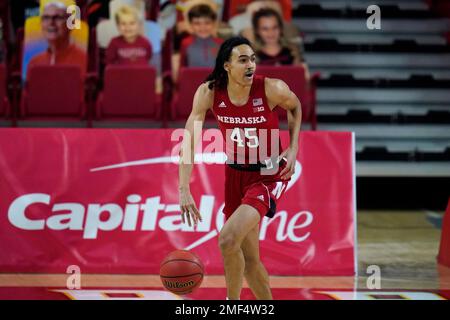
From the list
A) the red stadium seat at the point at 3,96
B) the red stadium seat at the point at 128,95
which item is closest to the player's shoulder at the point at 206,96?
the red stadium seat at the point at 128,95

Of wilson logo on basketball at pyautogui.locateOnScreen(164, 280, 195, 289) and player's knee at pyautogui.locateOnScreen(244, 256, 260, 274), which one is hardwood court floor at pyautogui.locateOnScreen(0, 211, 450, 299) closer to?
player's knee at pyautogui.locateOnScreen(244, 256, 260, 274)

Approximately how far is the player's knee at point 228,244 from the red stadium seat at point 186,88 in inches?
177

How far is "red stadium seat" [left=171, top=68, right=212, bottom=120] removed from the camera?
9.62 metres

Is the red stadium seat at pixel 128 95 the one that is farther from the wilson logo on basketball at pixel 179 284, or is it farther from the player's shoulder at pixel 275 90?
the wilson logo on basketball at pixel 179 284

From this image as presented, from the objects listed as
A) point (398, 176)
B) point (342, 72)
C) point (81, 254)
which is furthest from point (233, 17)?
point (81, 254)

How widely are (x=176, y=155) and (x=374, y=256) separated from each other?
228cm

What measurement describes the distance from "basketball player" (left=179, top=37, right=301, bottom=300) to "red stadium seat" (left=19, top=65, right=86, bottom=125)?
4.24m

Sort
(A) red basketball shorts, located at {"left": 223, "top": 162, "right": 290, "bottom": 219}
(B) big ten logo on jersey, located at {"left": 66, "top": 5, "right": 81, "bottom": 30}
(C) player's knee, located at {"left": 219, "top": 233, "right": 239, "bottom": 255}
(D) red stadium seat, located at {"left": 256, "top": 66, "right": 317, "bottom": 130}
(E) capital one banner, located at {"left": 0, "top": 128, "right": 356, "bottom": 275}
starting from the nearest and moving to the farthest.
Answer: (C) player's knee, located at {"left": 219, "top": 233, "right": 239, "bottom": 255} < (A) red basketball shorts, located at {"left": 223, "top": 162, "right": 290, "bottom": 219} < (E) capital one banner, located at {"left": 0, "top": 128, "right": 356, "bottom": 275} < (D) red stadium seat, located at {"left": 256, "top": 66, "right": 317, "bottom": 130} < (B) big ten logo on jersey, located at {"left": 66, "top": 5, "right": 81, "bottom": 30}

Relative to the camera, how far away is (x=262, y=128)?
5.54m

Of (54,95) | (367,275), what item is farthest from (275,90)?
(54,95)

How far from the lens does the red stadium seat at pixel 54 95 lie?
9.55 m

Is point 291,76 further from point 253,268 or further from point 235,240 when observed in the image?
point 235,240

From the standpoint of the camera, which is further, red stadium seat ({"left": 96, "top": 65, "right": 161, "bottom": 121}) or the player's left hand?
red stadium seat ({"left": 96, "top": 65, "right": 161, "bottom": 121})

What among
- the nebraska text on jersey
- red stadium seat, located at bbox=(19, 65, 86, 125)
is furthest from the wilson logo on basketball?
red stadium seat, located at bbox=(19, 65, 86, 125)
